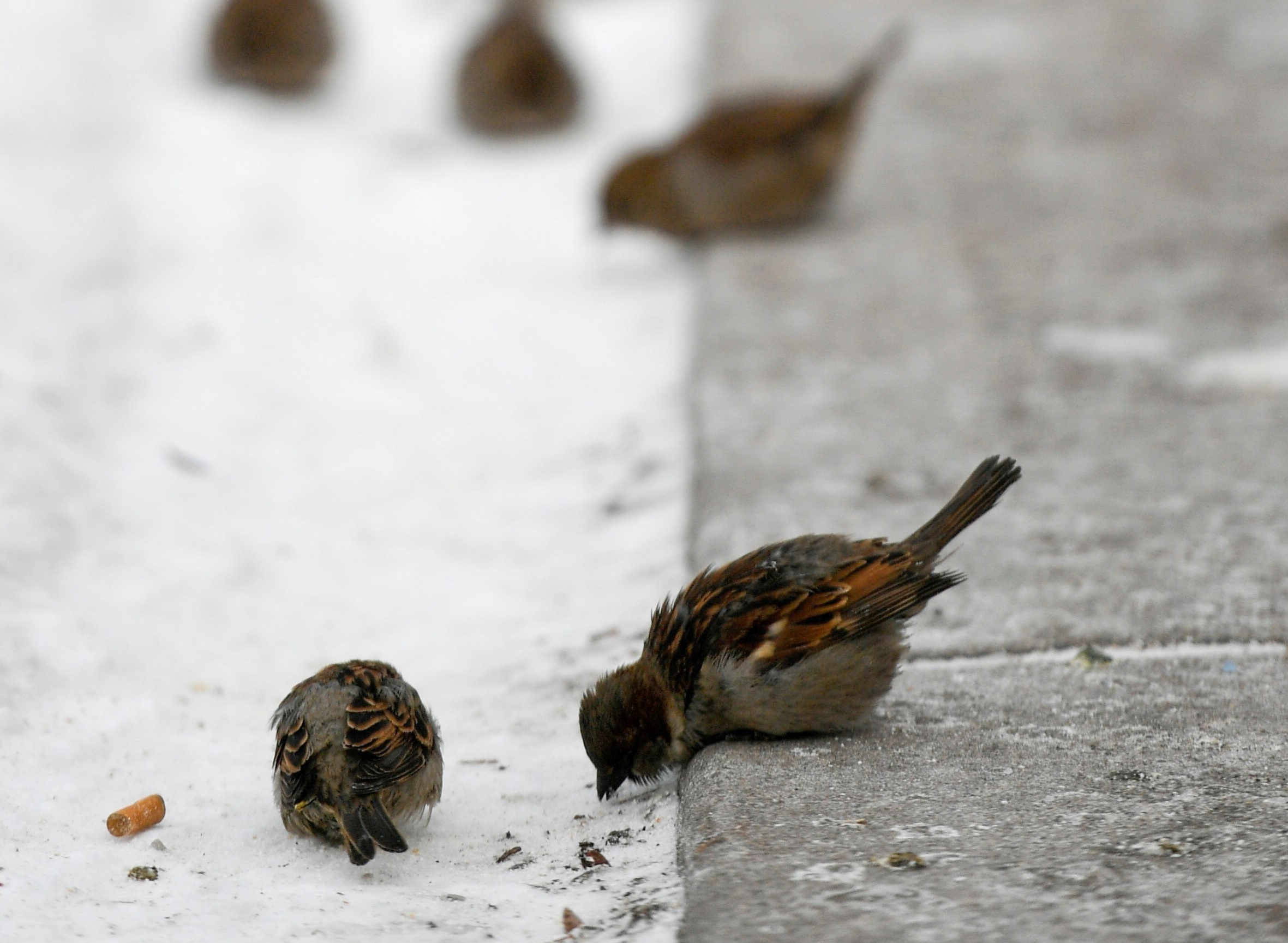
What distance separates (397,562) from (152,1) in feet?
21.4

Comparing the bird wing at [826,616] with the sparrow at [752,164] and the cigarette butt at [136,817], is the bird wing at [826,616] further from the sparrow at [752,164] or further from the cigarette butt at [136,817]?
the sparrow at [752,164]

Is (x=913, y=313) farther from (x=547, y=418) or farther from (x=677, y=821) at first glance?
(x=677, y=821)

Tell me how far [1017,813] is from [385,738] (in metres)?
1.24

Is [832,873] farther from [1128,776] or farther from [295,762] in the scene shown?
[295,762]

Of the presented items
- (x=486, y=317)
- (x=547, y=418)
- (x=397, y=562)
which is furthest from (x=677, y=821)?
(x=486, y=317)

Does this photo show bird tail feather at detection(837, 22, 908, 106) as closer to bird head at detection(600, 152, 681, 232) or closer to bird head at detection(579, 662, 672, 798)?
bird head at detection(600, 152, 681, 232)

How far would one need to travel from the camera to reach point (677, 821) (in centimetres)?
283

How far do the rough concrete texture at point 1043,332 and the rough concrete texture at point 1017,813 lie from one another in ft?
1.00

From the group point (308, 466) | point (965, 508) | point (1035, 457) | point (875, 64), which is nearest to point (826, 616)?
point (965, 508)

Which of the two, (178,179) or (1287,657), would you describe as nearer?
(1287,657)

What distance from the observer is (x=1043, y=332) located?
17.9 ft

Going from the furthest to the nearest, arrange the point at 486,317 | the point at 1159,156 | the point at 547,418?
the point at 1159,156, the point at 486,317, the point at 547,418

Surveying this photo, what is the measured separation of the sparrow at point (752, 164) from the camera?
6.51 meters

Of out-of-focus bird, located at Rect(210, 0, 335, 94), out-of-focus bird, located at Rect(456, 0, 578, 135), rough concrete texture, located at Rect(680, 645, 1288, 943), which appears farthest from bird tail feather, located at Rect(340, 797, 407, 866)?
out-of-focus bird, located at Rect(210, 0, 335, 94)
